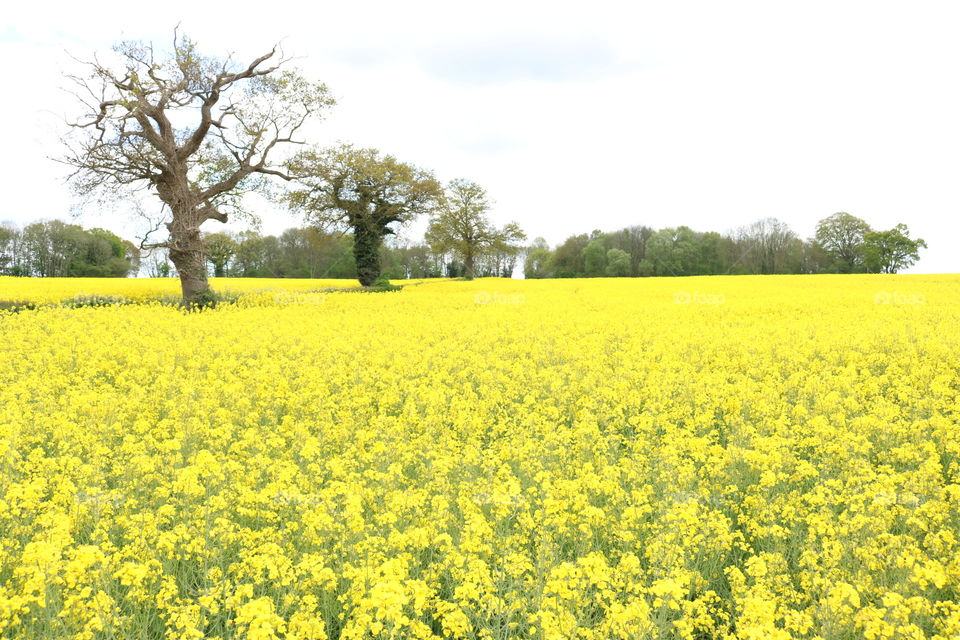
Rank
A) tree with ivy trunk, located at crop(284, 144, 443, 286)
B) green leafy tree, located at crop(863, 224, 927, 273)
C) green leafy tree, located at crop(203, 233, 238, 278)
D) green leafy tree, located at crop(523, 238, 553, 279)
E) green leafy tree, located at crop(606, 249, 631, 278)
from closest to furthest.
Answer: green leafy tree, located at crop(203, 233, 238, 278) → tree with ivy trunk, located at crop(284, 144, 443, 286) → green leafy tree, located at crop(863, 224, 927, 273) → green leafy tree, located at crop(606, 249, 631, 278) → green leafy tree, located at crop(523, 238, 553, 279)

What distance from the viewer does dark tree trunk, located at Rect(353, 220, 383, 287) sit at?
3931 centimetres

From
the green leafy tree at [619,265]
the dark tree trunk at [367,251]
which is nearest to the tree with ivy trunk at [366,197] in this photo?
the dark tree trunk at [367,251]

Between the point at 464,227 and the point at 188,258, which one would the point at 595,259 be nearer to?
the point at 464,227

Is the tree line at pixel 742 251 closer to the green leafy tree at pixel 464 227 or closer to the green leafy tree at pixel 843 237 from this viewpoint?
the green leafy tree at pixel 843 237

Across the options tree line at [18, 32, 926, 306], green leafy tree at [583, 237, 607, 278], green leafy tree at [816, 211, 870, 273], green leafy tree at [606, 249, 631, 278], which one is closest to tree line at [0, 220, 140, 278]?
tree line at [18, 32, 926, 306]

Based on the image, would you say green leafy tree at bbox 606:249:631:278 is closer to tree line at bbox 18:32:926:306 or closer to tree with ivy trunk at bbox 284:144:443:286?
tree line at bbox 18:32:926:306

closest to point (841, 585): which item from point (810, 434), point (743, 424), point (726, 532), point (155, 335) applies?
point (726, 532)

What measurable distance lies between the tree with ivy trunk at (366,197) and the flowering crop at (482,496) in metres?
27.1

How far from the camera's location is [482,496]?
4.83 metres

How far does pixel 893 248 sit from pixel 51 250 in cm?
11788

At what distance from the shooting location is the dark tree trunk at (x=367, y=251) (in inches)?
1547

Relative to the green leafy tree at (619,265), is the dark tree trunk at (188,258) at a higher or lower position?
lower

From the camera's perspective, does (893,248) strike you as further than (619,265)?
No

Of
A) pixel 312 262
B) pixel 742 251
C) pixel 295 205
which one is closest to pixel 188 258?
pixel 295 205
